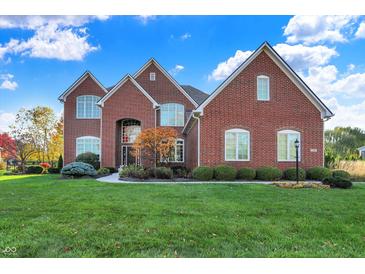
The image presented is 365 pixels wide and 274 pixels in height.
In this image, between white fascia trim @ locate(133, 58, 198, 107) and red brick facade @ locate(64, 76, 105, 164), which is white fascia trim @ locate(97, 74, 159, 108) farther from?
white fascia trim @ locate(133, 58, 198, 107)

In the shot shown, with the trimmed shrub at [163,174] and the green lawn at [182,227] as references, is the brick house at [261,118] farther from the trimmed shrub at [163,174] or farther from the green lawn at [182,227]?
the green lawn at [182,227]

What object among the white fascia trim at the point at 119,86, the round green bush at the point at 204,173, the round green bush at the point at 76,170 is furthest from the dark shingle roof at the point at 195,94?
the round green bush at the point at 76,170

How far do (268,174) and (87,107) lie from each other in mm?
14655

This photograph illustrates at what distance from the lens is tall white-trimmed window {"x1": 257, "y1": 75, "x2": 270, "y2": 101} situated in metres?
14.1

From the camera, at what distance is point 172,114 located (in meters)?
21.3

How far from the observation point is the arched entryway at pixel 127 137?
21297 millimetres

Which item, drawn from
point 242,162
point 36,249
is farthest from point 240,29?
point 36,249

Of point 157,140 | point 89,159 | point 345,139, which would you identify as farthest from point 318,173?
point 345,139

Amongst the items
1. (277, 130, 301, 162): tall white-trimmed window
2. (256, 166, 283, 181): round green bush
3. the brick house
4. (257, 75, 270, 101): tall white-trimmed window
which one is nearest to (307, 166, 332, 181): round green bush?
the brick house

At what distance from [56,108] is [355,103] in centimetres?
2563
